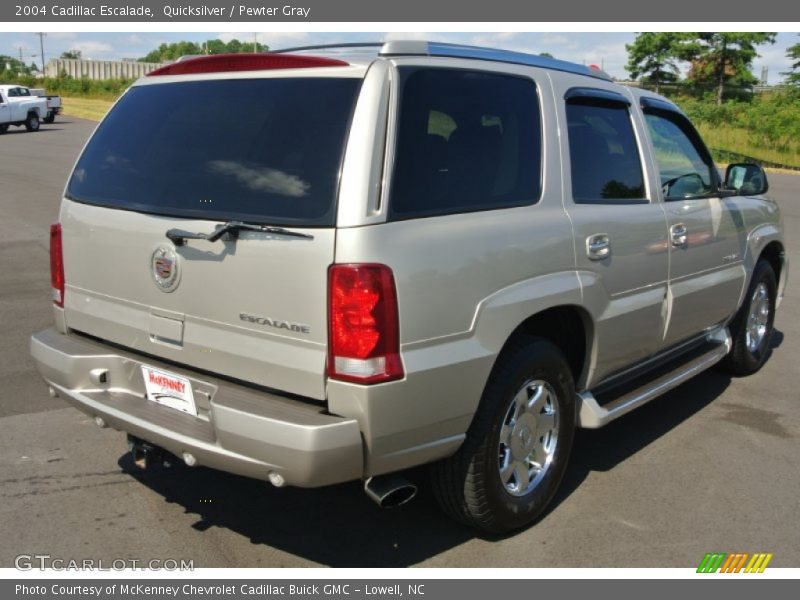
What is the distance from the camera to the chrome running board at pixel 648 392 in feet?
13.4

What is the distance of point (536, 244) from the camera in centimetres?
359

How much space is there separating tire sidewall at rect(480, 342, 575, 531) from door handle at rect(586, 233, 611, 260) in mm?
494

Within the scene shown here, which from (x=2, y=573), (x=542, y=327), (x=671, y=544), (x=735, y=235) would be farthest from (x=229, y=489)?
(x=735, y=235)

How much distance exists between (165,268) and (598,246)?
1.98 m

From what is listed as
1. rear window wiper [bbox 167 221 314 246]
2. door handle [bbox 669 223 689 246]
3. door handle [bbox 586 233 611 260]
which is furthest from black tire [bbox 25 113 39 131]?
door handle [bbox 586 233 611 260]

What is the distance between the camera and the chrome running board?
410 centimetres

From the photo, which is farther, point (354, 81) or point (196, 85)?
point (196, 85)

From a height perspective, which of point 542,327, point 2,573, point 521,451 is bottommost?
point 2,573

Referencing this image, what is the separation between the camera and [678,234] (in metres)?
4.68

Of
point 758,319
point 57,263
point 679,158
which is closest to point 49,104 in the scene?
point 758,319

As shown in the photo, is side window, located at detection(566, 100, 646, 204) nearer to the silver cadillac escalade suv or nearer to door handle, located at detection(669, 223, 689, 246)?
the silver cadillac escalade suv

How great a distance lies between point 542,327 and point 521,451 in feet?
1.97
